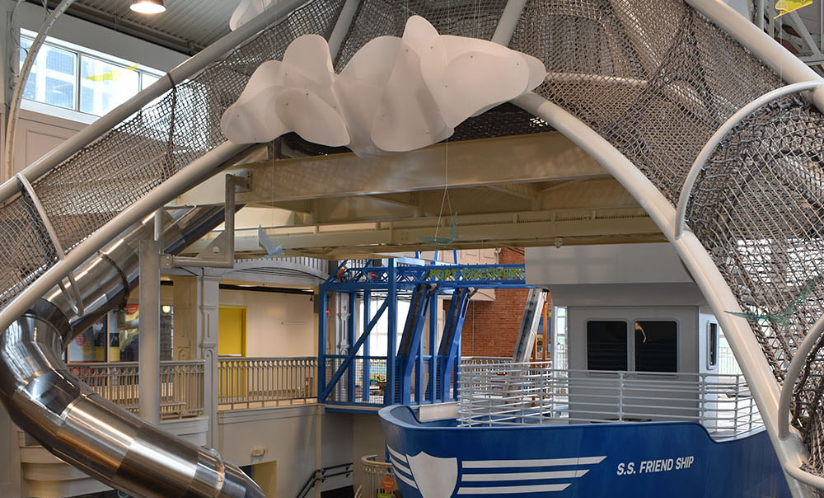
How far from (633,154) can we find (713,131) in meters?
0.51

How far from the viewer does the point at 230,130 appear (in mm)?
6941

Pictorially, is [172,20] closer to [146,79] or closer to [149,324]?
[146,79]

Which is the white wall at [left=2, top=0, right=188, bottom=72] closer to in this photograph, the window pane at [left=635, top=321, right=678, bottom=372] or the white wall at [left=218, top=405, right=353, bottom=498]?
the white wall at [left=218, top=405, right=353, bottom=498]

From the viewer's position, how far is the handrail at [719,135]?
4.64 m

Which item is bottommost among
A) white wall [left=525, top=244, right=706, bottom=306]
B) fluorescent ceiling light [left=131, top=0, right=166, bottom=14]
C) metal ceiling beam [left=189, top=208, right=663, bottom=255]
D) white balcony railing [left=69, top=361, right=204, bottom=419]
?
white balcony railing [left=69, top=361, right=204, bottom=419]

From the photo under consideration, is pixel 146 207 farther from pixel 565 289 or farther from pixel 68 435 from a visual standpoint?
pixel 565 289

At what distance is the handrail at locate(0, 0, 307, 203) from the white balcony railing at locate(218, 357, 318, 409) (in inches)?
459

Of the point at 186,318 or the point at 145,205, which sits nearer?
the point at 145,205

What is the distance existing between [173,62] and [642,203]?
12413 mm

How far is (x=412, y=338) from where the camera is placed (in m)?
23.0

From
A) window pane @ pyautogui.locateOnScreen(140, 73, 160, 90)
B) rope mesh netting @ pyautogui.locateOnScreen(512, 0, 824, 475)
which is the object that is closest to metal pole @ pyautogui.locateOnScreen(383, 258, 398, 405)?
window pane @ pyautogui.locateOnScreen(140, 73, 160, 90)

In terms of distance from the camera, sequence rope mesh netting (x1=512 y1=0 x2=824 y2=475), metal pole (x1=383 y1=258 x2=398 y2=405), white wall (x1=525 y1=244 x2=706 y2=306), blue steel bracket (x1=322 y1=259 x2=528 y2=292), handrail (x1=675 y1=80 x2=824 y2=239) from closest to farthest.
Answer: rope mesh netting (x1=512 y1=0 x2=824 y2=475) < handrail (x1=675 y1=80 x2=824 y2=239) < white wall (x1=525 y1=244 x2=706 y2=306) < metal pole (x1=383 y1=258 x2=398 y2=405) < blue steel bracket (x1=322 y1=259 x2=528 y2=292)

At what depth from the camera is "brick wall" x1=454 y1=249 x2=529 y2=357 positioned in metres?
30.0

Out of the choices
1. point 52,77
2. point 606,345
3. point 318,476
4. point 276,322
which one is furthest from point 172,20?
point 276,322
